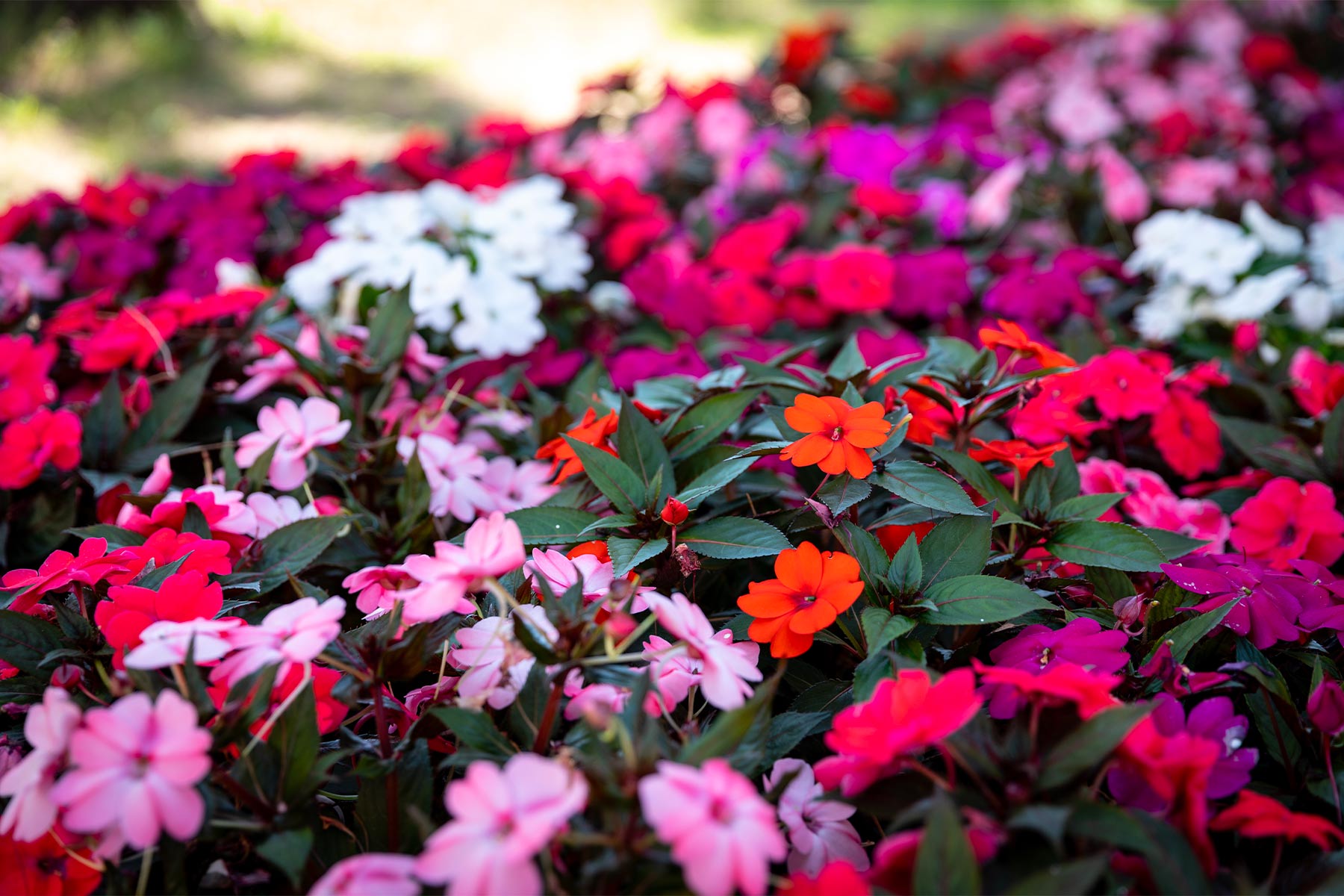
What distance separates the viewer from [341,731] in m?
0.94

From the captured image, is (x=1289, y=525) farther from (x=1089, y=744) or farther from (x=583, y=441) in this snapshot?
(x=583, y=441)

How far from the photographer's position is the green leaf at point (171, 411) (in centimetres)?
145

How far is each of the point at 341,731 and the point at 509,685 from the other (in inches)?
7.4

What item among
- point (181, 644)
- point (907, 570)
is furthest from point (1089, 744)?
point (181, 644)

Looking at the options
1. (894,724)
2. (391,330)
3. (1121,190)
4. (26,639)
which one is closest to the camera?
(894,724)

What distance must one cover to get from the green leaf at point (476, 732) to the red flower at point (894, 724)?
0.27 metres

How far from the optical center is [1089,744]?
0.75 m

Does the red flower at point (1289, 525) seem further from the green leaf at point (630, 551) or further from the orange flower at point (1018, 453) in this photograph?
the green leaf at point (630, 551)

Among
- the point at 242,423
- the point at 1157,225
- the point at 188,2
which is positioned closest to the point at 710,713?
the point at 242,423

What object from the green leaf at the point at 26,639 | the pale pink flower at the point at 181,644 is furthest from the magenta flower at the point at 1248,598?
A: the green leaf at the point at 26,639

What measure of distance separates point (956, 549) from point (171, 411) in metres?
1.14

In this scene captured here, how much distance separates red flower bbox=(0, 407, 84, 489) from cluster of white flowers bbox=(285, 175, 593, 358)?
52 cm

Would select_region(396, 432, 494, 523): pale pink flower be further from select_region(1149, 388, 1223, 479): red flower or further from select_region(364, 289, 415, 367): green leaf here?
select_region(1149, 388, 1223, 479): red flower

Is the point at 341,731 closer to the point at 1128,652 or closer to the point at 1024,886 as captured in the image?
the point at 1024,886
